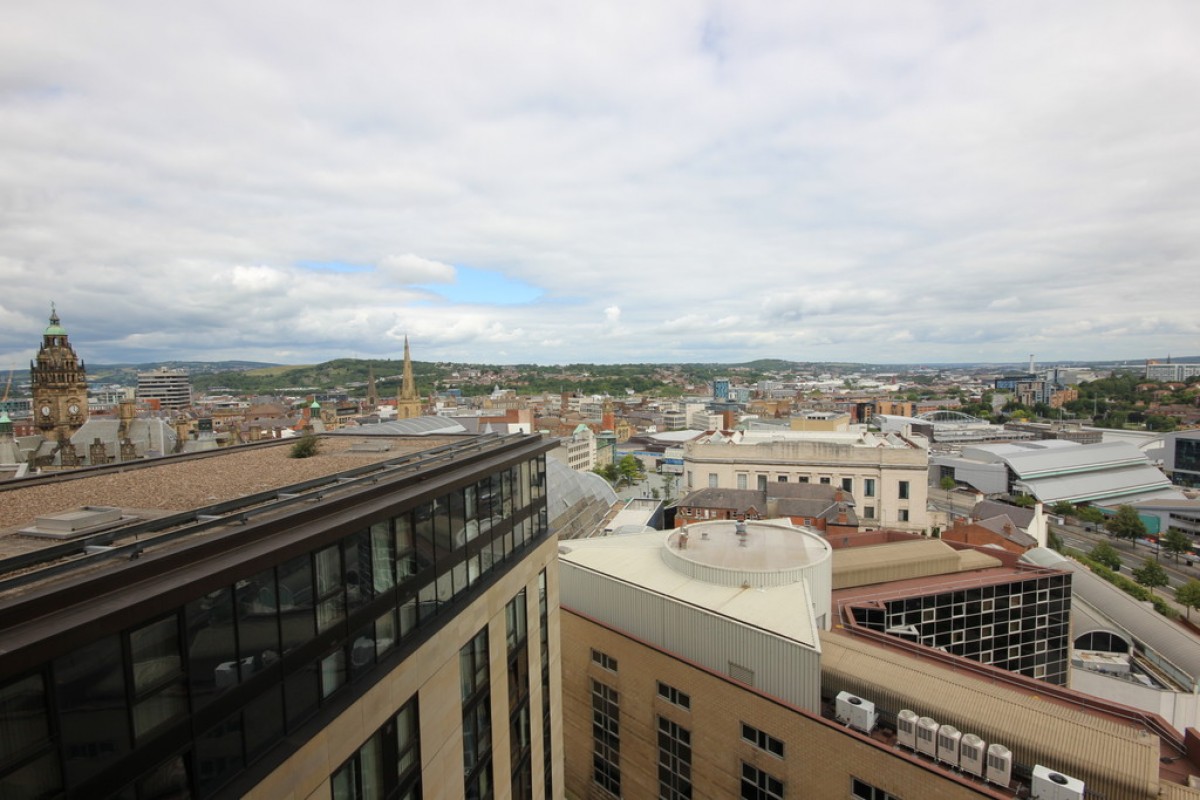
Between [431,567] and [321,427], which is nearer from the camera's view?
[431,567]

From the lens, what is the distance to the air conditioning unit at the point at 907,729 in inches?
768

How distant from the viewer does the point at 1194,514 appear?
9344 cm

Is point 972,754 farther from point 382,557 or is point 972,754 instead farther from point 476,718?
point 382,557

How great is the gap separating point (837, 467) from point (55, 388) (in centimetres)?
10898

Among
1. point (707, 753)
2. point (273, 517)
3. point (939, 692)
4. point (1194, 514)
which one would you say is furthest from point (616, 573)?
point (1194, 514)

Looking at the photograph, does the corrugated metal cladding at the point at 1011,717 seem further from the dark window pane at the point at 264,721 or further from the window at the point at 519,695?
the dark window pane at the point at 264,721

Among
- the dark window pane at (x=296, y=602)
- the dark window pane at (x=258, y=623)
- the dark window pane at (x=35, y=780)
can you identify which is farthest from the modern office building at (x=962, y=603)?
the dark window pane at (x=35, y=780)

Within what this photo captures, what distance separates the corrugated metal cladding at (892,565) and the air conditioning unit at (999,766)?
16764 millimetres

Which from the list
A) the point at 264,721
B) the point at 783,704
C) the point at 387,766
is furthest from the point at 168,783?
the point at 783,704

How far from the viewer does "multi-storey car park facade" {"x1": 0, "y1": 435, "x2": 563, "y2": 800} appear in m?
7.36

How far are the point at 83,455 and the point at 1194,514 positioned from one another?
522ft

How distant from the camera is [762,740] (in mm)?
22859

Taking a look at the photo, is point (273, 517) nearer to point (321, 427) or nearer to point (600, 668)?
point (600, 668)

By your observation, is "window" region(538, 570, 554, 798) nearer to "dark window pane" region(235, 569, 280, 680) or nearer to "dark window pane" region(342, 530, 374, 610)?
"dark window pane" region(342, 530, 374, 610)
